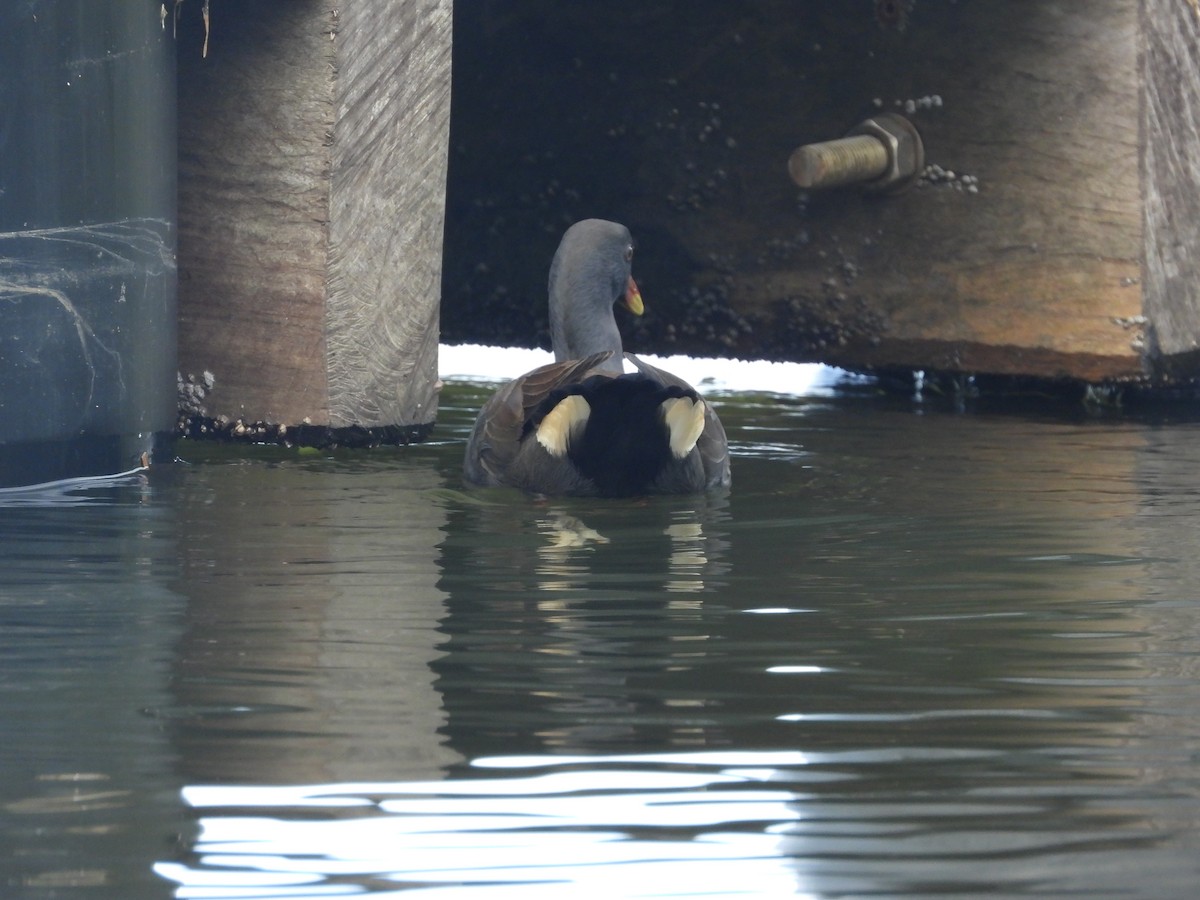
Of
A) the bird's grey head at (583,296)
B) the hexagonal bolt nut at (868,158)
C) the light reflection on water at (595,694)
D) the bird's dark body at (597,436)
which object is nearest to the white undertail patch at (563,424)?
the bird's dark body at (597,436)

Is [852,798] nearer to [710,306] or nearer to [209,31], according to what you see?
[209,31]

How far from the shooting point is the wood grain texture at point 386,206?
17.8ft

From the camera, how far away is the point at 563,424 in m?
4.89

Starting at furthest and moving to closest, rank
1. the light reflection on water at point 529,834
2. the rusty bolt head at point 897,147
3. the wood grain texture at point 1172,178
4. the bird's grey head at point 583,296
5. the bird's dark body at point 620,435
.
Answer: the rusty bolt head at point 897,147
the wood grain texture at point 1172,178
the bird's grey head at point 583,296
the bird's dark body at point 620,435
the light reflection on water at point 529,834

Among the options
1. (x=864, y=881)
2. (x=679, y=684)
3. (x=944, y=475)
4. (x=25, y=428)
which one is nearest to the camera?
(x=864, y=881)

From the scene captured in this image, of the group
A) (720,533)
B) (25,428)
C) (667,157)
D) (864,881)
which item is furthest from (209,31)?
(864,881)

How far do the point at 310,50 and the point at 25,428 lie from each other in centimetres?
130

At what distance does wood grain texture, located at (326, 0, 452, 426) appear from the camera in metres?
5.43

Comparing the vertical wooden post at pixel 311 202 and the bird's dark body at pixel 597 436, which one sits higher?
the vertical wooden post at pixel 311 202

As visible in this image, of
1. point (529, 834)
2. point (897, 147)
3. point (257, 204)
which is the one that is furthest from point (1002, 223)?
point (529, 834)

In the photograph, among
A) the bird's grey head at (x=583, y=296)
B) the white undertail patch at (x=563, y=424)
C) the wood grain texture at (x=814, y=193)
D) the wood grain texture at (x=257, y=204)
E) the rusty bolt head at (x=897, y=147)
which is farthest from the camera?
the rusty bolt head at (x=897, y=147)

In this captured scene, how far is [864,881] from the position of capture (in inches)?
79.0

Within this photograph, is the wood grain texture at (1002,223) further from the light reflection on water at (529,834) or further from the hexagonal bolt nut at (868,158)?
the light reflection on water at (529,834)

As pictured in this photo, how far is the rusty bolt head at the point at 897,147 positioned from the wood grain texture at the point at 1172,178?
3.04ft
